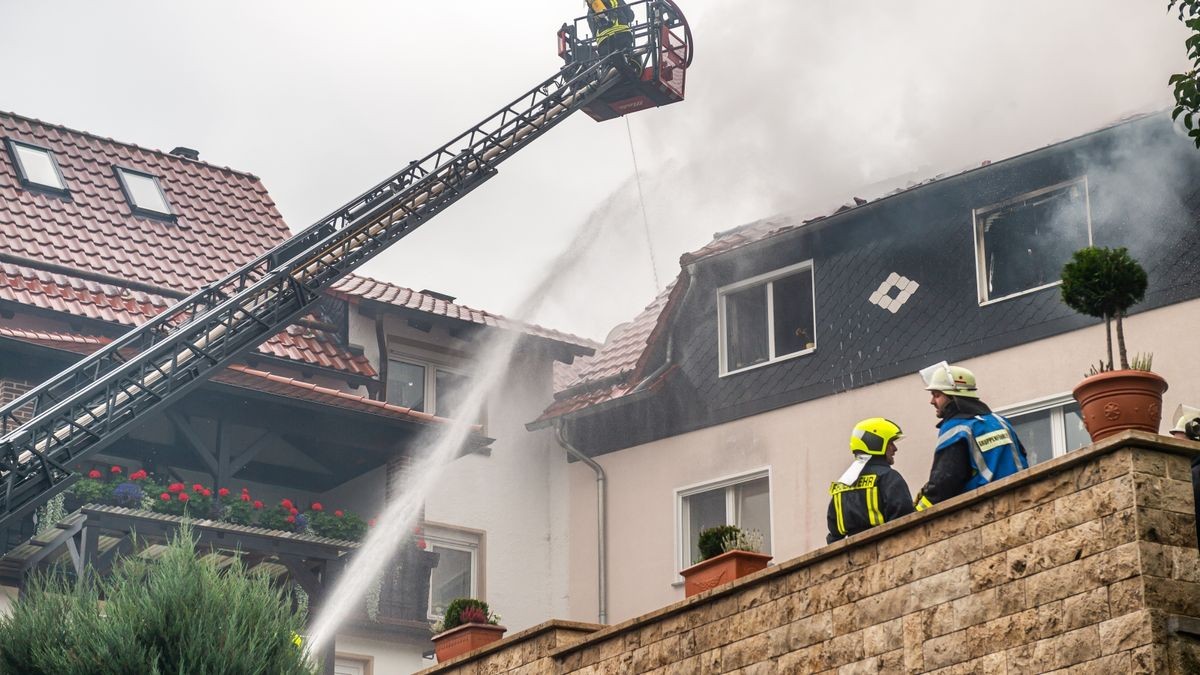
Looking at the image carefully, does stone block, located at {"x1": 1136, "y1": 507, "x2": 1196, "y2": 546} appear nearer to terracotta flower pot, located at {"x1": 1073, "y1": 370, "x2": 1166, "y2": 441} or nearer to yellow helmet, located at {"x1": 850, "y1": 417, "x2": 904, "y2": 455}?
terracotta flower pot, located at {"x1": 1073, "y1": 370, "x2": 1166, "y2": 441}

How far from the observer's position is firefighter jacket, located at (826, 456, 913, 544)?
445 inches

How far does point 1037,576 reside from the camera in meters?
9.61

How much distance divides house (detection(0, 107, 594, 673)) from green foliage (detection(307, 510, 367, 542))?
0.64 feet

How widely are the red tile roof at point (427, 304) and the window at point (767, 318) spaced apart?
450 cm

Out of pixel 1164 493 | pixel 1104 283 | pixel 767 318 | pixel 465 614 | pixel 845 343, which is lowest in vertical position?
pixel 1164 493

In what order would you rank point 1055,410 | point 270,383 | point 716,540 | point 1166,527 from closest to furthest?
point 1166,527 → point 716,540 → point 1055,410 → point 270,383

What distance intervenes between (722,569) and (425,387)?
47.9 feet

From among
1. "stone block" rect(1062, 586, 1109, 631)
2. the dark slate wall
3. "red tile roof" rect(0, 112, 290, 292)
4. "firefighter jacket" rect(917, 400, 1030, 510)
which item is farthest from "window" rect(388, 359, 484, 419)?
"stone block" rect(1062, 586, 1109, 631)

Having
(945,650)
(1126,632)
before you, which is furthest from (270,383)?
(1126,632)

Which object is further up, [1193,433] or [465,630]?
[465,630]

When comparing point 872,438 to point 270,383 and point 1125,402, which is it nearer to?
point 1125,402

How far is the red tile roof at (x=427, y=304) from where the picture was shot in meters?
26.2

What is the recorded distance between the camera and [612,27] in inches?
978

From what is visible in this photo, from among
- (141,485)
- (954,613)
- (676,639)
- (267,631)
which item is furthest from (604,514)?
(954,613)
